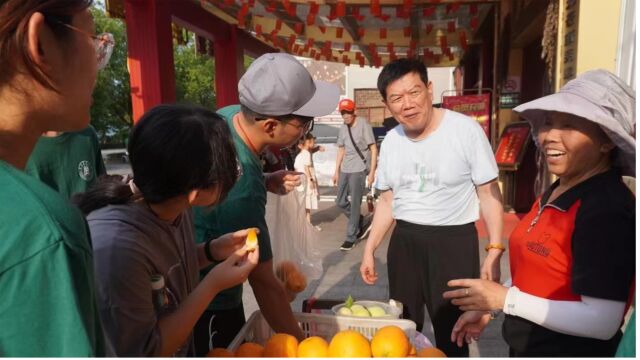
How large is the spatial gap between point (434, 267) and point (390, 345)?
3.34ft

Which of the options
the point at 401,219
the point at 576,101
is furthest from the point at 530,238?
the point at 401,219

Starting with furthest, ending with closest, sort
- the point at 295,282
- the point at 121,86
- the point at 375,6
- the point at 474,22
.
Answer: the point at 121,86
the point at 474,22
the point at 375,6
the point at 295,282

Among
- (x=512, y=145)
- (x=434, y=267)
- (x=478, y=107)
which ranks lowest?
(x=434, y=267)

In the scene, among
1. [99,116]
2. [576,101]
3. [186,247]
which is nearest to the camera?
[576,101]

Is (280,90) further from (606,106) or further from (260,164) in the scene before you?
(606,106)

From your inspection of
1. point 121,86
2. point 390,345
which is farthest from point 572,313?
point 121,86

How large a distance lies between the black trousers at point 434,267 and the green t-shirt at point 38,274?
181cm

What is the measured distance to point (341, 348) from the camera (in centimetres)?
125

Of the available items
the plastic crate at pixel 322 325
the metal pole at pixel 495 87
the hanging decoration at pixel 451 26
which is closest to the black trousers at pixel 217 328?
the plastic crate at pixel 322 325

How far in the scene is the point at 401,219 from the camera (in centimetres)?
232

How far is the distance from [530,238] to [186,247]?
113 cm

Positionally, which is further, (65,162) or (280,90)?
(65,162)

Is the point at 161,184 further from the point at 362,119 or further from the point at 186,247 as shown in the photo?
the point at 362,119

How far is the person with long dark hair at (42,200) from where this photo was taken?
58 centimetres
